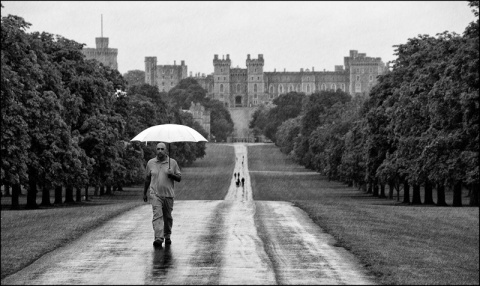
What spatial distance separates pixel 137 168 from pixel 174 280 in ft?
188

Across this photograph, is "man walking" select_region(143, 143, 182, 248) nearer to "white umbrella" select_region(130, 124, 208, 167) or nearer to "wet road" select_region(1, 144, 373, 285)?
"wet road" select_region(1, 144, 373, 285)

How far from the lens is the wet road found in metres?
17.9

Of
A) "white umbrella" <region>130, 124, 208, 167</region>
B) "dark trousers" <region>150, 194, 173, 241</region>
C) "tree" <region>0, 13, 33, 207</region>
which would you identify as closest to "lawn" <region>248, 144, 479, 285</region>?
"dark trousers" <region>150, 194, 173, 241</region>

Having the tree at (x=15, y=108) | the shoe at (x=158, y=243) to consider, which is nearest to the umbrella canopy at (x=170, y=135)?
the shoe at (x=158, y=243)

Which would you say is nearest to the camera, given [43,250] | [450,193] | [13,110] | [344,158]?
[43,250]

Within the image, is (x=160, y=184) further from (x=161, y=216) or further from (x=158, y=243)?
(x=158, y=243)

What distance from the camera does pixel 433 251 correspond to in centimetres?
2356

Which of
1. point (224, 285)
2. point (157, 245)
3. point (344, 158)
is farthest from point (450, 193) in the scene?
point (224, 285)

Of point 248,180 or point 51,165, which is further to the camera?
point 248,180

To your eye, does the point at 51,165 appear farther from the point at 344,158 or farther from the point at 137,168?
the point at 344,158

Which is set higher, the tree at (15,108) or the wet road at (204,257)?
the tree at (15,108)

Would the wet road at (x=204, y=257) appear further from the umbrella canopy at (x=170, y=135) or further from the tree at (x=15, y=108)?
the tree at (x=15, y=108)

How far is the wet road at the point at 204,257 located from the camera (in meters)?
17.9

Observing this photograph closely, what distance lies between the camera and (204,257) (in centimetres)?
2097
